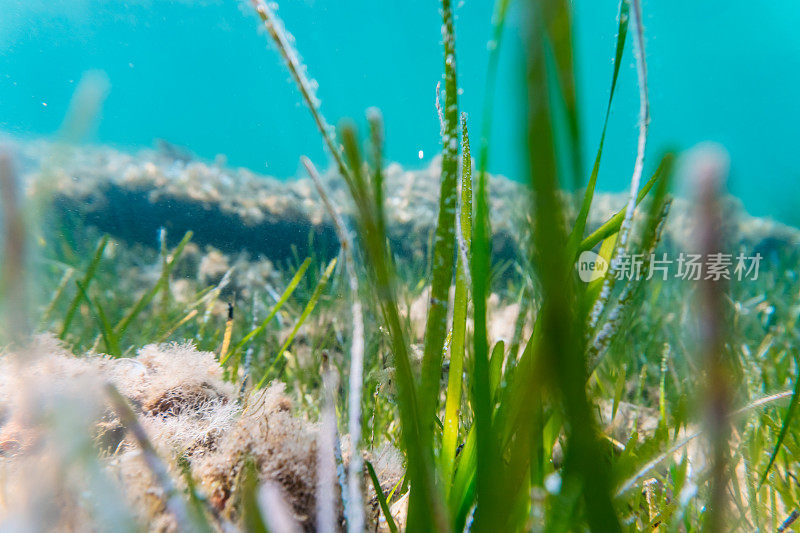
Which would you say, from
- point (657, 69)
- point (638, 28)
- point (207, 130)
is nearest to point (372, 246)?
point (638, 28)

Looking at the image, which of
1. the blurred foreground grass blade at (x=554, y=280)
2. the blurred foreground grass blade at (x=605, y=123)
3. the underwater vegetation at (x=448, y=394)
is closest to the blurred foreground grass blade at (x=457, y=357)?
the underwater vegetation at (x=448, y=394)

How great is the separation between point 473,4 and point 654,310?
108 ft

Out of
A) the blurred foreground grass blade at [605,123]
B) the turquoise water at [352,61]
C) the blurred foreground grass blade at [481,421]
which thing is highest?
the turquoise water at [352,61]

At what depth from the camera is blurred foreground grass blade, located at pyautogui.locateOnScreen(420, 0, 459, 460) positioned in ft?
1.70

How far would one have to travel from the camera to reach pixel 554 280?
268 millimetres

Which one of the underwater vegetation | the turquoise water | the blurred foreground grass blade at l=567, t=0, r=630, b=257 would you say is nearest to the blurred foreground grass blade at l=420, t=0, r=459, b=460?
the underwater vegetation

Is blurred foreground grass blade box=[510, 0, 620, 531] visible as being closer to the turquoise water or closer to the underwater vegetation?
the underwater vegetation

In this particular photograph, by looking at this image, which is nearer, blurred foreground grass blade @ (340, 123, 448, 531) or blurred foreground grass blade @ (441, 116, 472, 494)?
blurred foreground grass blade @ (340, 123, 448, 531)

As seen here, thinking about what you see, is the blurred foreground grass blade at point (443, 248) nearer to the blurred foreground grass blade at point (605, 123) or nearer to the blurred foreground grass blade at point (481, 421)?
the blurred foreground grass blade at point (481, 421)

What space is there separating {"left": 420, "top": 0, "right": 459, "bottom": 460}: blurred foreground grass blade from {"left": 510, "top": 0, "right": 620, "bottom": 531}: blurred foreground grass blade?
0.77 feet

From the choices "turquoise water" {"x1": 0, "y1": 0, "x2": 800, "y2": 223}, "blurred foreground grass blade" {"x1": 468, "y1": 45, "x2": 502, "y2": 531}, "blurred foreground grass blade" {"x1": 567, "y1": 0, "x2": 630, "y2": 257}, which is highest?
"turquoise water" {"x1": 0, "y1": 0, "x2": 800, "y2": 223}

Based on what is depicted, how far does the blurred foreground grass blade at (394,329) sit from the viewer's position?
0.40 m

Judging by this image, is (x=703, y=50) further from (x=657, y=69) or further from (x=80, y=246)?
(x=80, y=246)

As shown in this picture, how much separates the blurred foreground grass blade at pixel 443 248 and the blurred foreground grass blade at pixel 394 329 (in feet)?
→ 0.21
